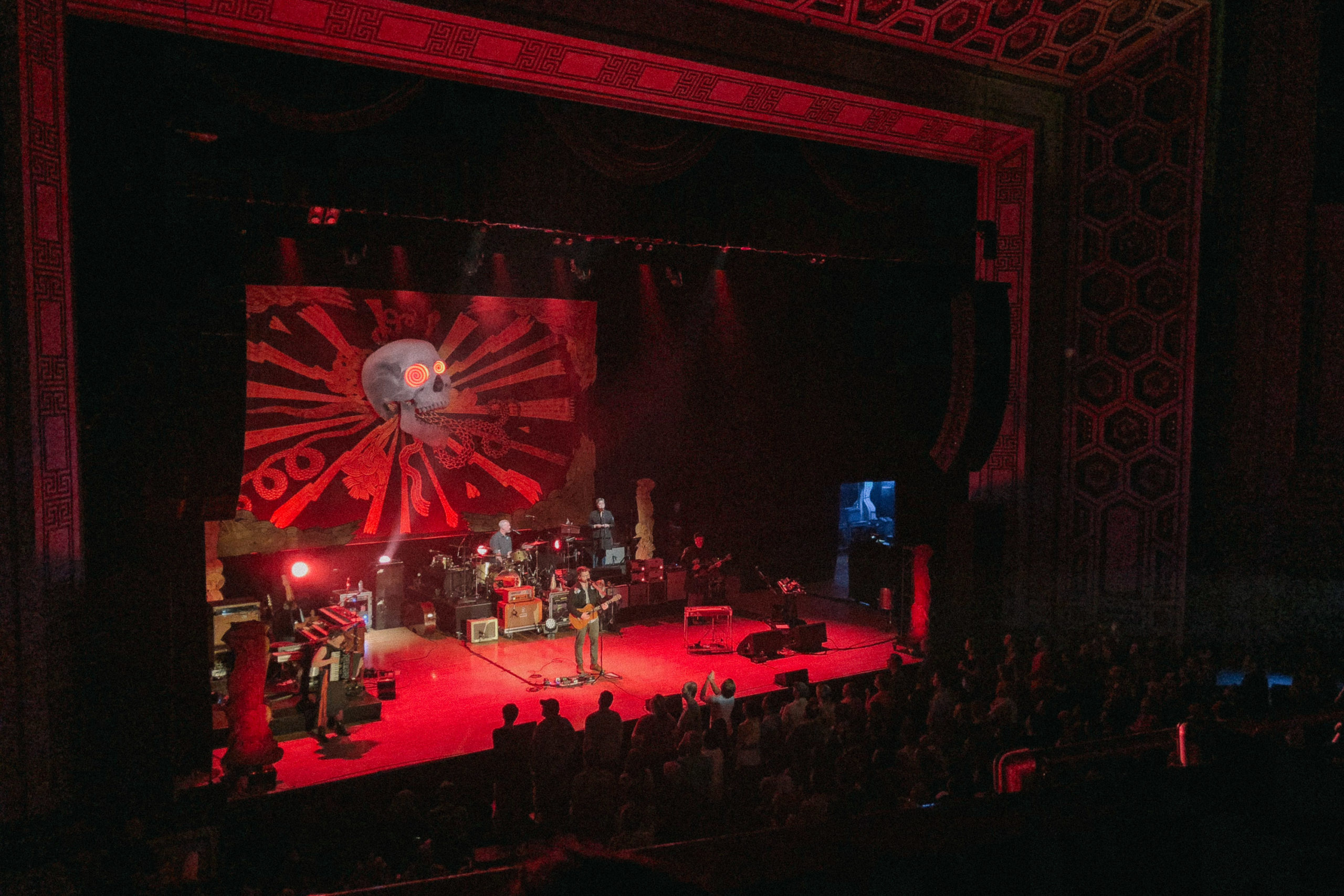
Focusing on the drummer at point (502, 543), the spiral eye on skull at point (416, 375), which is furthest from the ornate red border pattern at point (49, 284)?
the drummer at point (502, 543)

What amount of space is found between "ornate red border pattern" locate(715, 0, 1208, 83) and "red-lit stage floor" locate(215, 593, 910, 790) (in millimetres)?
6250

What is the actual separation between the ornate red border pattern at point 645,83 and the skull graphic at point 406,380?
4.57m

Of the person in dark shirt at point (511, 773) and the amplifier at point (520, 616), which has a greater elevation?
the person in dark shirt at point (511, 773)

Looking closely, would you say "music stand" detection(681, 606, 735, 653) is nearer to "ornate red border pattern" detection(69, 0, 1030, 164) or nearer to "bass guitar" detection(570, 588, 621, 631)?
"bass guitar" detection(570, 588, 621, 631)

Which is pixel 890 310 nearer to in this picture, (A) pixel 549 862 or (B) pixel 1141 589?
(B) pixel 1141 589

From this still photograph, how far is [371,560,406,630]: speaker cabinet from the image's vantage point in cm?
1116

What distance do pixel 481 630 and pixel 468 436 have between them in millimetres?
2508

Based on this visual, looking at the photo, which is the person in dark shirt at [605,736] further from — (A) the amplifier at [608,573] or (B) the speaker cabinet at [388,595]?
(B) the speaker cabinet at [388,595]

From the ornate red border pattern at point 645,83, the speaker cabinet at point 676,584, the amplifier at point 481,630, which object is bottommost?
the amplifier at point 481,630

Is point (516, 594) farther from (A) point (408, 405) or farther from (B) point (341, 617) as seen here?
(A) point (408, 405)

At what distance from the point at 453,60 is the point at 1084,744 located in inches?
242

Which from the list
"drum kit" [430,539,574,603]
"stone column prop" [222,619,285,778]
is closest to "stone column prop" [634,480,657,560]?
"drum kit" [430,539,574,603]

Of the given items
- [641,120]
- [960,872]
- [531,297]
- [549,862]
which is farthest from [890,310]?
[549,862]

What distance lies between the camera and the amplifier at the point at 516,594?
10781mm
